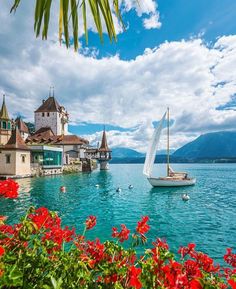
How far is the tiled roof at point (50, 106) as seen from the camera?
81188 mm

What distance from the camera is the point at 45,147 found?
51.8 metres

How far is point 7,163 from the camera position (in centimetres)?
4119

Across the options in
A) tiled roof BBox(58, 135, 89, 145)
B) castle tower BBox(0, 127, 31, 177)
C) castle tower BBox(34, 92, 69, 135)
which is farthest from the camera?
castle tower BBox(34, 92, 69, 135)

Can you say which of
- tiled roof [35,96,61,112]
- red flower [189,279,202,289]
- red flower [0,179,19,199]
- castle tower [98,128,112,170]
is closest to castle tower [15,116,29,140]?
tiled roof [35,96,61,112]

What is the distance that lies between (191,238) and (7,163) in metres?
37.0

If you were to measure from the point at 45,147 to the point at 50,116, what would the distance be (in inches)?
1247

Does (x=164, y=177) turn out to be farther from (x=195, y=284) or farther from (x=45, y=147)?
(x=195, y=284)

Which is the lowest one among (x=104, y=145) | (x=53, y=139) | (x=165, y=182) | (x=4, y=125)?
(x=165, y=182)

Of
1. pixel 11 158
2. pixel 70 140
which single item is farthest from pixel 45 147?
pixel 70 140

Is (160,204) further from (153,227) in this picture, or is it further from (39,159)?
(39,159)

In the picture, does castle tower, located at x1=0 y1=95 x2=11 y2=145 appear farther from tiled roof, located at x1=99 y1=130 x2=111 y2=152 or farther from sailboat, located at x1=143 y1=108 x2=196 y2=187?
tiled roof, located at x1=99 y1=130 x2=111 y2=152

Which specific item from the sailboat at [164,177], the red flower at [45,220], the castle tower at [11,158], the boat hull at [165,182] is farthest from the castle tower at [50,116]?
the red flower at [45,220]

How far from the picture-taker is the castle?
1644 inches

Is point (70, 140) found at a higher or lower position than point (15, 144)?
higher
